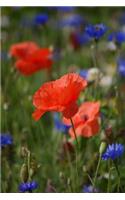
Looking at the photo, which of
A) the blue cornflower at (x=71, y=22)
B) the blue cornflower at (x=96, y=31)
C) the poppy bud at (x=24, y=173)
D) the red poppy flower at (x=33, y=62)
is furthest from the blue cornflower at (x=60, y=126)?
the blue cornflower at (x=71, y=22)

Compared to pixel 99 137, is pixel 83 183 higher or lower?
lower

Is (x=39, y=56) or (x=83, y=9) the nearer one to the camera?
(x=39, y=56)

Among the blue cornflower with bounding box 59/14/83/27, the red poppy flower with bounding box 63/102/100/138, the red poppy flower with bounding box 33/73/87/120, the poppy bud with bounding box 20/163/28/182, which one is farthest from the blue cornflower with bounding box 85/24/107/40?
the blue cornflower with bounding box 59/14/83/27

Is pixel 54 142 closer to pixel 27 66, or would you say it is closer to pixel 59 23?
pixel 27 66

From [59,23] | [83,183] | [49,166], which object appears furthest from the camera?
[59,23]

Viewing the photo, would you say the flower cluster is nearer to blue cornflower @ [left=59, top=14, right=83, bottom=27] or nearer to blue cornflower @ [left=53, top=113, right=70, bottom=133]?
blue cornflower @ [left=53, top=113, right=70, bottom=133]

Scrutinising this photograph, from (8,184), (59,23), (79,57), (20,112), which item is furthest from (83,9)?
(8,184)

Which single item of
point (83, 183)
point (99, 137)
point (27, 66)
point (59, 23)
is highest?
point (59, 23)
